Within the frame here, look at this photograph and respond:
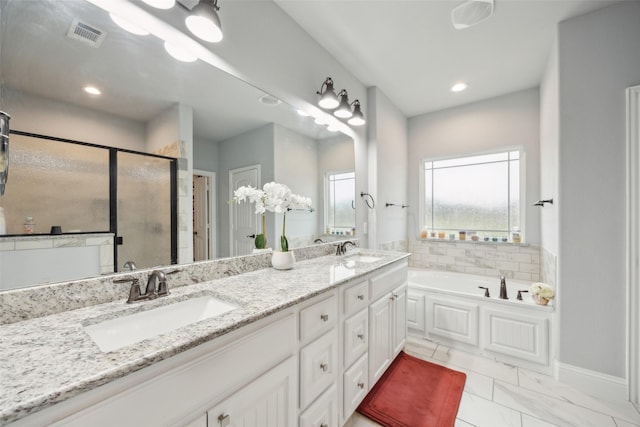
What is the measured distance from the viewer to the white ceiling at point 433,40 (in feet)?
5.81

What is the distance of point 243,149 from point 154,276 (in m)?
0.86

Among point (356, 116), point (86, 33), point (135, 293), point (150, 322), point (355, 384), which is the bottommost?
point (355, 384)

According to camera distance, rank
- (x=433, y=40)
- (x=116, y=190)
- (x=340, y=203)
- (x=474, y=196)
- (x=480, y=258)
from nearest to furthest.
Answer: (x=116, y=190), (x=433, y=40), (x=340, y=203), (x=480, y=258), (x=474, y=196)

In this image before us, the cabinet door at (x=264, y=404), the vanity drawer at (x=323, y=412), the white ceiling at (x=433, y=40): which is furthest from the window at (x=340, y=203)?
the cabinet door at (x=264, y=404)

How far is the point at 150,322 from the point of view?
38.1 inches

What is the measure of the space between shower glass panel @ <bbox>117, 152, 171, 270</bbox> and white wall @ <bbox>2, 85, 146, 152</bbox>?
0.08 meters

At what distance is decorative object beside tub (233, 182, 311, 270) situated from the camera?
5.14ft

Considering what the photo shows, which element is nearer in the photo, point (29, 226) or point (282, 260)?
point (29, 226)

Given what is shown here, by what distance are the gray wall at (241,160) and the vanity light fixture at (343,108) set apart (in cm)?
73

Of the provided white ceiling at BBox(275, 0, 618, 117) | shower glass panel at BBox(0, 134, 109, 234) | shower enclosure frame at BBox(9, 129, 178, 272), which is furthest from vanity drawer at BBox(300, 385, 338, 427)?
white ceiling at BBox(275, 0, 618, 117)

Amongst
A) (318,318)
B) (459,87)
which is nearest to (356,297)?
(318,318)

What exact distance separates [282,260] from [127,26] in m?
1.34

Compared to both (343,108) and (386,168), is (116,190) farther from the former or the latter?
(386,168)

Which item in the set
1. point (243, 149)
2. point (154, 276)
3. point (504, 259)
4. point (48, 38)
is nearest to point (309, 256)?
point (243, 149)
